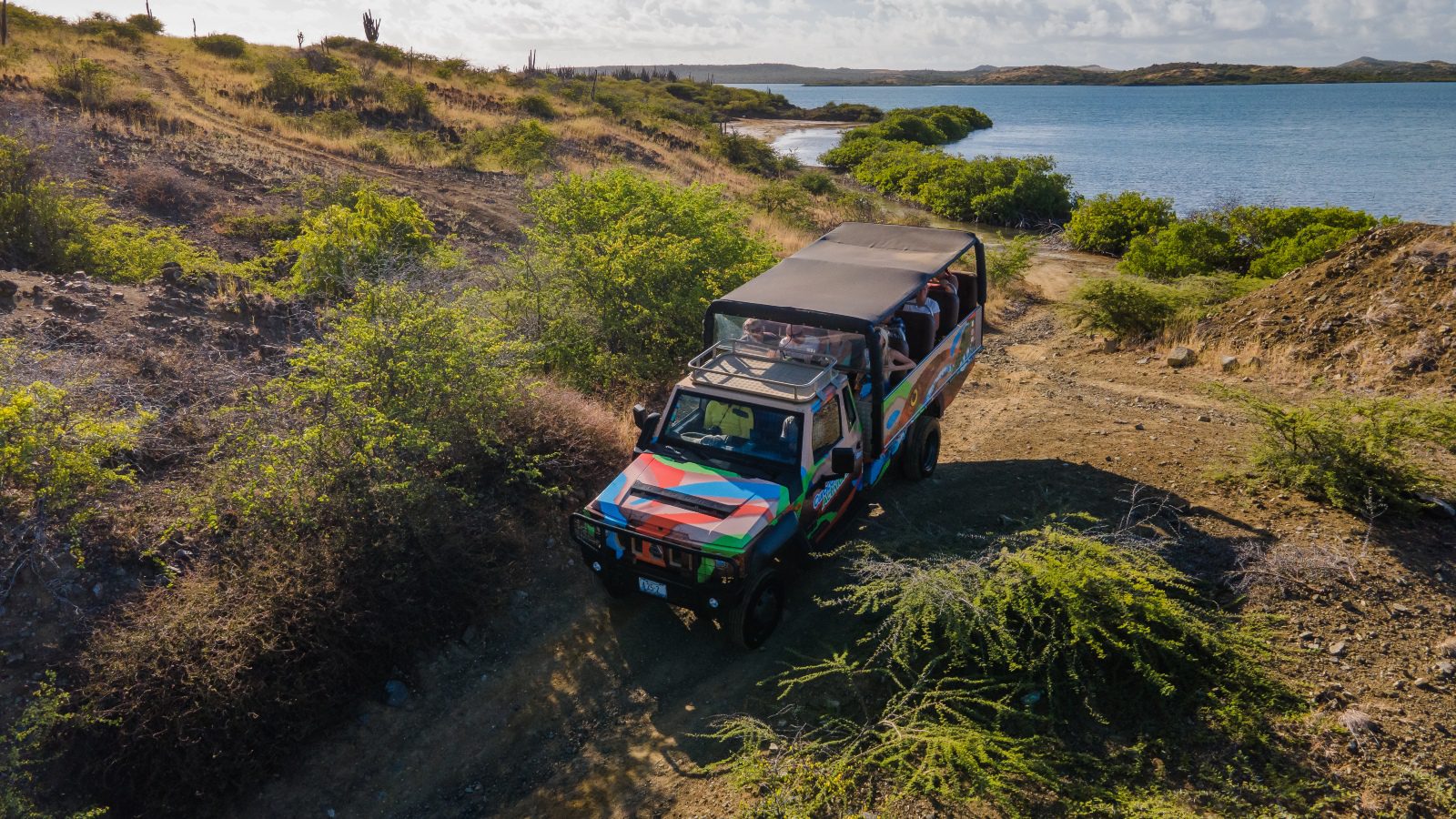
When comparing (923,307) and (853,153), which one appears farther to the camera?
(853,153)

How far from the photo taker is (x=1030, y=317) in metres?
17.6

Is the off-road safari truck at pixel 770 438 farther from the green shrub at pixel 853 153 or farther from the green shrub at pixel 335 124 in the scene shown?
the green shrub at pixel 853 153

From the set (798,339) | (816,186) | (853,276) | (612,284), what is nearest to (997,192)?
(816,186)

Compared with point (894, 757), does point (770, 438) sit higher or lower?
higher

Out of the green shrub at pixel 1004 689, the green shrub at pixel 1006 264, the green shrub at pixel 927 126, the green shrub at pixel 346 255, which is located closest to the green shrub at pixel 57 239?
the green shrub at pixel 346 255

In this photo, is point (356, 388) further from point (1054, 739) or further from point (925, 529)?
point (1054, 739)

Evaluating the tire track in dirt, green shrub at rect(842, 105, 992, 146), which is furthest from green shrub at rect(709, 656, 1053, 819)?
green shrub at rect(842, 105, 992, 146)

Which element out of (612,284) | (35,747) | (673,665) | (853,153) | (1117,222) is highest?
(853,153)

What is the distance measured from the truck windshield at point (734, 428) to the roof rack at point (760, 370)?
0.17m

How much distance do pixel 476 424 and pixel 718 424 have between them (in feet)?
8.27

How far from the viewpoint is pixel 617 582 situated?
696 cm

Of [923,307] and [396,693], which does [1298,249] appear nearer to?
[923,307]

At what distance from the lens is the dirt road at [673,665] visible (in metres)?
5.61

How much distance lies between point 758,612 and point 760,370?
226 cm
